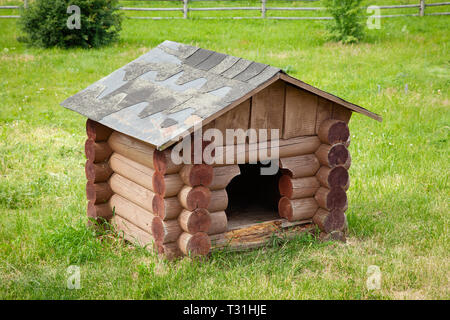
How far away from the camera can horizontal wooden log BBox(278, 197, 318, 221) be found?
17.3 feet

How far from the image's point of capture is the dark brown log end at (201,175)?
4504mm

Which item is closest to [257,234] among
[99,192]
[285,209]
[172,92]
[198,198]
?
[285,209]

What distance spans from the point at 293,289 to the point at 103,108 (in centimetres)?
240

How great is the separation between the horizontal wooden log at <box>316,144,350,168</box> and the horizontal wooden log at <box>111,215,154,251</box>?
1751 mm

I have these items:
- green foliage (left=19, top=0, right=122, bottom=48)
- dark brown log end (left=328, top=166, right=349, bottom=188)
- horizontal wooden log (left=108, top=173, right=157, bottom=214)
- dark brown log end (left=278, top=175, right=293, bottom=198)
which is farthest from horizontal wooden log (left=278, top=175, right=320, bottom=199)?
green foliage (left=19, top=0, right=122, bottom=48)

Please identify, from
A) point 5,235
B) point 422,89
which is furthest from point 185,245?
point 422,89

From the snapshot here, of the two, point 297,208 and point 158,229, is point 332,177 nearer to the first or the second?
point 297,208

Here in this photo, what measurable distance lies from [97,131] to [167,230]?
1410 mm

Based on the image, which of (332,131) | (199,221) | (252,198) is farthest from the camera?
(252,198)

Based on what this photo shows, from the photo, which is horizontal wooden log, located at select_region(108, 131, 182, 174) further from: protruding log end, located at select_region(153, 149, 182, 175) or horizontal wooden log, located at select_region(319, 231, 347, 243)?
horizontal wooden log, located at select_region(319, 231, 347, 243)

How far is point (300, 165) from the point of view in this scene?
5207mm

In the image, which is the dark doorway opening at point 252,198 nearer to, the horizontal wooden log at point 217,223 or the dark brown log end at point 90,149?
the horizontal wooden log at point 217,223

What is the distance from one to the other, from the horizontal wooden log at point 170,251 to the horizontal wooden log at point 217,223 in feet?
1.03

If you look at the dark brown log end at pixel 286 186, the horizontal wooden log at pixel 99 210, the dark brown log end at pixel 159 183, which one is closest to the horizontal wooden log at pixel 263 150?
the dark brown log end at pixel 286 186
